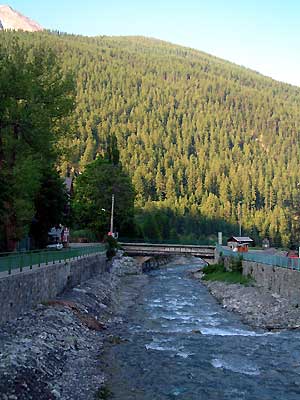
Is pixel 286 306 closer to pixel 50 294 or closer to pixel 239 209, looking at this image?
pixel 50 294

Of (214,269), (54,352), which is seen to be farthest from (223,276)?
(54,352)

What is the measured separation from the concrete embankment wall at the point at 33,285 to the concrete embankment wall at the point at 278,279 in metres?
16.6

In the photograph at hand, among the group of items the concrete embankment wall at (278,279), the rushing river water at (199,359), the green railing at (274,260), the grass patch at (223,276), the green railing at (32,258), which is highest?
the green railing at (32,258)

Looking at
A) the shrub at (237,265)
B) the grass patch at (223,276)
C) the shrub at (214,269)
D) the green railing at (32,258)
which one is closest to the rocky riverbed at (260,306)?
the grass patch at (223,276)

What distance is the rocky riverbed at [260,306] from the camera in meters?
33.9

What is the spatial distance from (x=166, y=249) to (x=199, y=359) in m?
62.6

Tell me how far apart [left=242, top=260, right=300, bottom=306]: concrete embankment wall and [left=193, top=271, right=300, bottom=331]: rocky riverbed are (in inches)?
19.9

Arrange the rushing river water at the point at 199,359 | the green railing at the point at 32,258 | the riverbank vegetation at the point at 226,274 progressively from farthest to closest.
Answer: the riverbank vegetation at the point at 226,274, the green railing at the point at 32,258, the rushing river water at the point at 199,359

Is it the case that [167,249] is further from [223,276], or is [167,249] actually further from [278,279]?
[278,279]

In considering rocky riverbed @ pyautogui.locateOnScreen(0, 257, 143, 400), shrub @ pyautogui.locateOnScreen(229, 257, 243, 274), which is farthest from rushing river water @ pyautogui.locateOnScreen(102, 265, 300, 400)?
shrub @ pyautogui.locateOnScreen(229, 257, 243, 274)

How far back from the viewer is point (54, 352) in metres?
21.2

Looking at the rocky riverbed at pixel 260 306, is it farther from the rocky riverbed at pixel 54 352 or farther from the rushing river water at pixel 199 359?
the rocky riverbed at pixel 54 352

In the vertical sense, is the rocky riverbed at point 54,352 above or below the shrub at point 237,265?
below

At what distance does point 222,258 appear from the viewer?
76.1 meters
